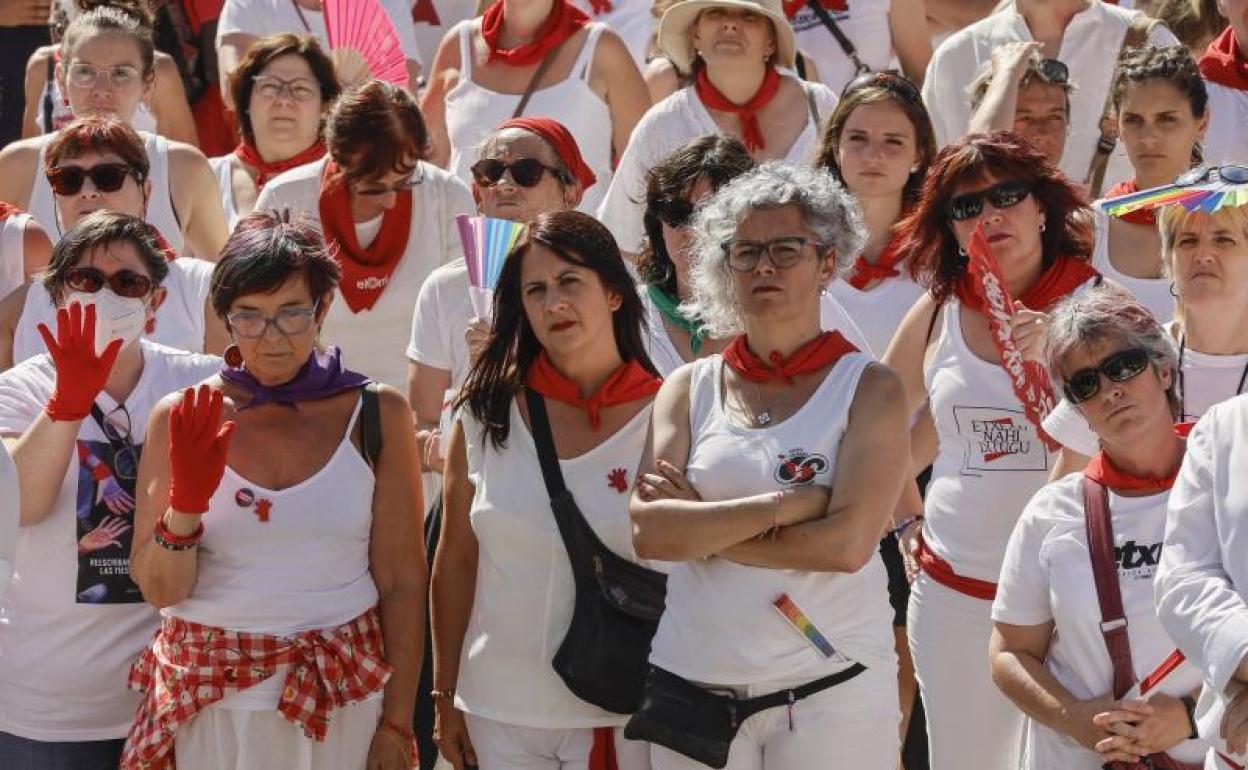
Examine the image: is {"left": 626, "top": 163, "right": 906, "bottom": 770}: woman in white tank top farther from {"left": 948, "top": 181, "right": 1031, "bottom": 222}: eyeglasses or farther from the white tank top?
{"left": 948, "top": 181, "right": 1031, "bottom": 222}: eyeglasses

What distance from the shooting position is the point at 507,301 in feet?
18.4

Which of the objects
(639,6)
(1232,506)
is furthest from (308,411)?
(639,6)

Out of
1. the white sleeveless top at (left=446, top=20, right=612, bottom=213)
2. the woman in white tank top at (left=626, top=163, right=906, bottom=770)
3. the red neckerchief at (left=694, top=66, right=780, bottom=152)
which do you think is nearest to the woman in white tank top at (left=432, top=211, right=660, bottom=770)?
the woman in white tank top at (left=626, top=163, right=906, bottom=770)

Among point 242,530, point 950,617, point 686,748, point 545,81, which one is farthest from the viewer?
point 545,81

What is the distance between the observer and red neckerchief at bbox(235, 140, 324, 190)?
8.25 metres

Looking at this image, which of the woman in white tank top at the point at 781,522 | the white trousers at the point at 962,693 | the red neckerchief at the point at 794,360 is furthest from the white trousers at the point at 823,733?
the white trousers at the point at 962,693

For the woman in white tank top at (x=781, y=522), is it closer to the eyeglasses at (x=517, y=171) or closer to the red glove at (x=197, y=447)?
the red glove at (x=197, y=447)

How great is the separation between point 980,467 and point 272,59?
3.43 meters

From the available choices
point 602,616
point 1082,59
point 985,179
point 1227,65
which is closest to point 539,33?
point 1082,59

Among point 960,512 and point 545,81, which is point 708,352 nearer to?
point 960,512

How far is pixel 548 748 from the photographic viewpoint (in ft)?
17.5

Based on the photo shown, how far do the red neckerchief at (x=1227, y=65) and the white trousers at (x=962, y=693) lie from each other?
2.66m

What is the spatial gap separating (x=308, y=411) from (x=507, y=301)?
1.84ft

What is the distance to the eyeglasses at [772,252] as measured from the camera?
5.18 meters
